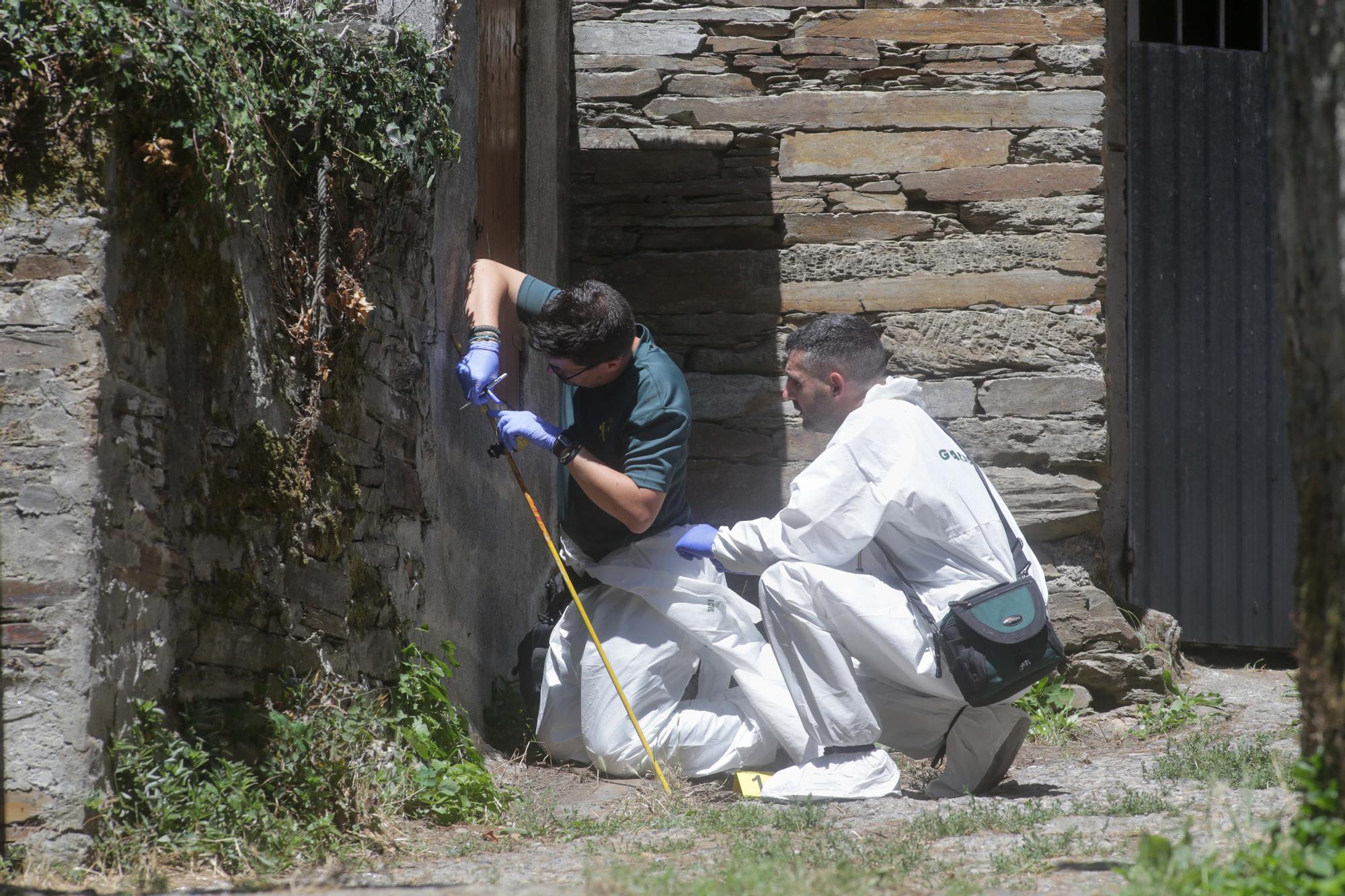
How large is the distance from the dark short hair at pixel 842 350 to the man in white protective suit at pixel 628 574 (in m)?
0.42

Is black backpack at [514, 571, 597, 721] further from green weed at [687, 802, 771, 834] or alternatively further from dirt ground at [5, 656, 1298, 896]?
green weed at [687, 802, 771, 834]

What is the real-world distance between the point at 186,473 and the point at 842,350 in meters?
2.05

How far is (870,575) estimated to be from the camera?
398 centimetres

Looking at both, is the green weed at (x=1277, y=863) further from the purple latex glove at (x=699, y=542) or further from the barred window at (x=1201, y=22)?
the barred window at (x=1201, y=22)

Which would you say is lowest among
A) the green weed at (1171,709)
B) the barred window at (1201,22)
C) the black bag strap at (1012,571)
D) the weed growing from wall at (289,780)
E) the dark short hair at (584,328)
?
the green weed at (1171,709)

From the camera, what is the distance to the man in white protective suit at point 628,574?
406 cm

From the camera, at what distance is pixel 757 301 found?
220 inches

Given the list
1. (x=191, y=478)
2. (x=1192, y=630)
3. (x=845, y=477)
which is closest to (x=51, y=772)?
(x=191, y=478)

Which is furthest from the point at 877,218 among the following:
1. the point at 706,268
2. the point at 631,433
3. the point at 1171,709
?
the point at 1171,709

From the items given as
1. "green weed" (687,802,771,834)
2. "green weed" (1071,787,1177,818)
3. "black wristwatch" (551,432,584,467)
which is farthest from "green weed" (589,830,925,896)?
"black wristwatch" (551,432,584,467)

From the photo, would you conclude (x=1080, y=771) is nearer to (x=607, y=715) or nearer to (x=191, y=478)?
(x=607, y=715)

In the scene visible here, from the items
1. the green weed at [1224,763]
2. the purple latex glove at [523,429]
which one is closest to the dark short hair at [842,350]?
the purple latex glove at [523,429]

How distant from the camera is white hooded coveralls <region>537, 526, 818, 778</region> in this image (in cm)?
412

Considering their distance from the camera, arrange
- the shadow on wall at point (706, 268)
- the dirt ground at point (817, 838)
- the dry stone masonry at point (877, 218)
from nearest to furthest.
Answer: the dirt ground at point (817, 838)
the dry stone masonry at point (877, 218)
the shadow on wall at point (706, 268)
